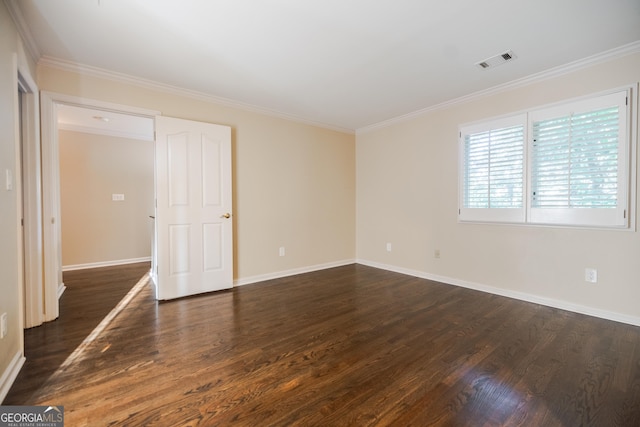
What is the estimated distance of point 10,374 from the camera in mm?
1637

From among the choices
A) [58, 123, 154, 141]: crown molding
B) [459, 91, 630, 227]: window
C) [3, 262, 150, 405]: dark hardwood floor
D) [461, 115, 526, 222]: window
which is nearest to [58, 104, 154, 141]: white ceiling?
[58, 123, 154, 141]: crown molding

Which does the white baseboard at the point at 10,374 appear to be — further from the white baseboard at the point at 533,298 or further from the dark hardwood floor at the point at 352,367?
the white baseboard at the point at 533,298

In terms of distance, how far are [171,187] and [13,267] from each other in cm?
157

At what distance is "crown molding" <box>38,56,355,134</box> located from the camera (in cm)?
261

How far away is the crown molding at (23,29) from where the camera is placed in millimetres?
1823

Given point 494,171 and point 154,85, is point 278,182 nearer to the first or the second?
point 154,85

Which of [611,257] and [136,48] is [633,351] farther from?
[136,48]

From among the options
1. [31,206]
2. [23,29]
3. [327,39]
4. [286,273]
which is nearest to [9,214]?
[31,206]

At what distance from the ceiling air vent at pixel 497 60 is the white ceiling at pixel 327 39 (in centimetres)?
6

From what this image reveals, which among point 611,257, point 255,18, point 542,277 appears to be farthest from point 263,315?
point 611,257

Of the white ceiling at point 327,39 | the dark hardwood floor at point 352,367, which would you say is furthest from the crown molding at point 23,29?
the dark hardwood floor at point 352,367

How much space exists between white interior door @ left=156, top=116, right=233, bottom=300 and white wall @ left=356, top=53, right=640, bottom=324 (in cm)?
247

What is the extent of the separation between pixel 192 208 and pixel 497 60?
3566mm

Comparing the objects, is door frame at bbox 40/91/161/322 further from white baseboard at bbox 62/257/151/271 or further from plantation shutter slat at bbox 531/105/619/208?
plantation shutter slat at bbox 531/105/619/208
